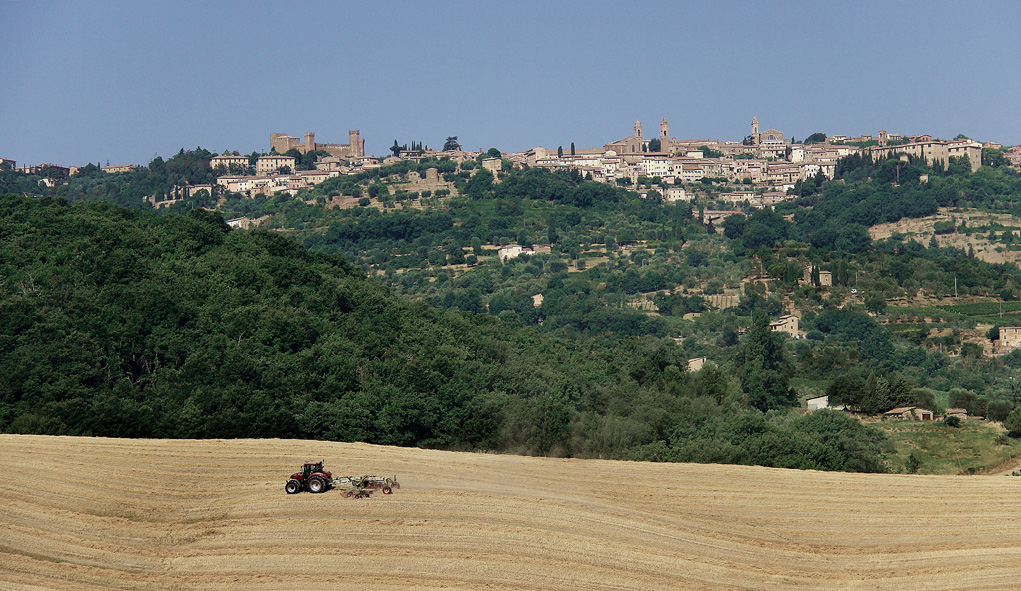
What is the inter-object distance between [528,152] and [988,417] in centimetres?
13971

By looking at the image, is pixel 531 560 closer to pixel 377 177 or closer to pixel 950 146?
pixel 377 177

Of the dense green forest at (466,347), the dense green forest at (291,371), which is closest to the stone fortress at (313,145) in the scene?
the dense green forest at (466,347)

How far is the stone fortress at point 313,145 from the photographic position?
639 ft

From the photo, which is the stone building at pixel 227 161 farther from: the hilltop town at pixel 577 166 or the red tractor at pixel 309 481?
the red tractor at pixel 309 481

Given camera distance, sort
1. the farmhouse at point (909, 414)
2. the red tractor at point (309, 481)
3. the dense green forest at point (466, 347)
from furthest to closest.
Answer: the farmhouse at point (909, 414) → the dense green forest at point (466, 347) → the red tractor at point (309, 481)

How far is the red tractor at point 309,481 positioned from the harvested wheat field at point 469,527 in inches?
9.0

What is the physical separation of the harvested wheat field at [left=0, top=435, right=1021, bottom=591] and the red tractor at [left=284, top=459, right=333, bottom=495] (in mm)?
229

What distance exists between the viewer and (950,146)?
182 m

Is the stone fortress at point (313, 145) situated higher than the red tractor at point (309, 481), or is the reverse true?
the stone fortress at point (313, 145)

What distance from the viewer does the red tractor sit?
23.8 meters

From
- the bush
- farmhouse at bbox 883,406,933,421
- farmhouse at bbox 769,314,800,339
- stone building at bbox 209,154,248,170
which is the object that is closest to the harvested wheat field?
the bush

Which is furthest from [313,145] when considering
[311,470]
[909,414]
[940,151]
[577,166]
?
[311,470]

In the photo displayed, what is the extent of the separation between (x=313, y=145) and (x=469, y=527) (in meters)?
178

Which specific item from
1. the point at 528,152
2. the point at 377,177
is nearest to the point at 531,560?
the point at 377,177
